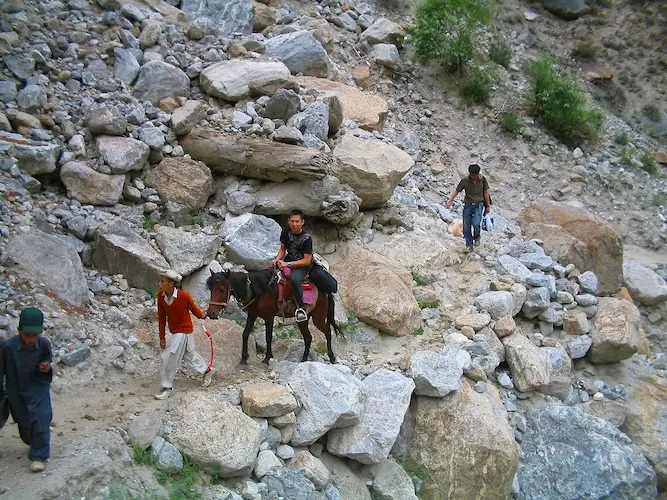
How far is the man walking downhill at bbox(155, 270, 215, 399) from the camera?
658 cm

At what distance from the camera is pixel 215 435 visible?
6070 millimetres

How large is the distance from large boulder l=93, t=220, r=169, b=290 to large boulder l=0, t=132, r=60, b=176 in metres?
1.16

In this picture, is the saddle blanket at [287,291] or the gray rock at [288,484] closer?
the gray rock at [288,484]

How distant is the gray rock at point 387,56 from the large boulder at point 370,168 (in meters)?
5.70

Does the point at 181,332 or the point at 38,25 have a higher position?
→ the point at 38,25

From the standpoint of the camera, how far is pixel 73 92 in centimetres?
969

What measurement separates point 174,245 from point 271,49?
532 cm

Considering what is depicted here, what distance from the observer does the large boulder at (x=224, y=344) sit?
25.1 ft

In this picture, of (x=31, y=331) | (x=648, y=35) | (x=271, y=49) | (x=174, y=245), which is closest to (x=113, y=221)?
(x=174, y=245)

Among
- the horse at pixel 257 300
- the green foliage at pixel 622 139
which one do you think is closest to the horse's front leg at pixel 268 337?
the horse at pixel 257 300

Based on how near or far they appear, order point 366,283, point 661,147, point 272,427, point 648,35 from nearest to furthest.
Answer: point 272,427 < point 366,283 < point 661,147 < point 648,35

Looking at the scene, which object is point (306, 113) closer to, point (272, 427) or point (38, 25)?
point (38, 25)

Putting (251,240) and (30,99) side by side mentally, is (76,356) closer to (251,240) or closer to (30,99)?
(251,240)

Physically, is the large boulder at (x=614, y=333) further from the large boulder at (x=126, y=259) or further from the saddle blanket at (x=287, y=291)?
the large boulder at (x=126, y=259)
